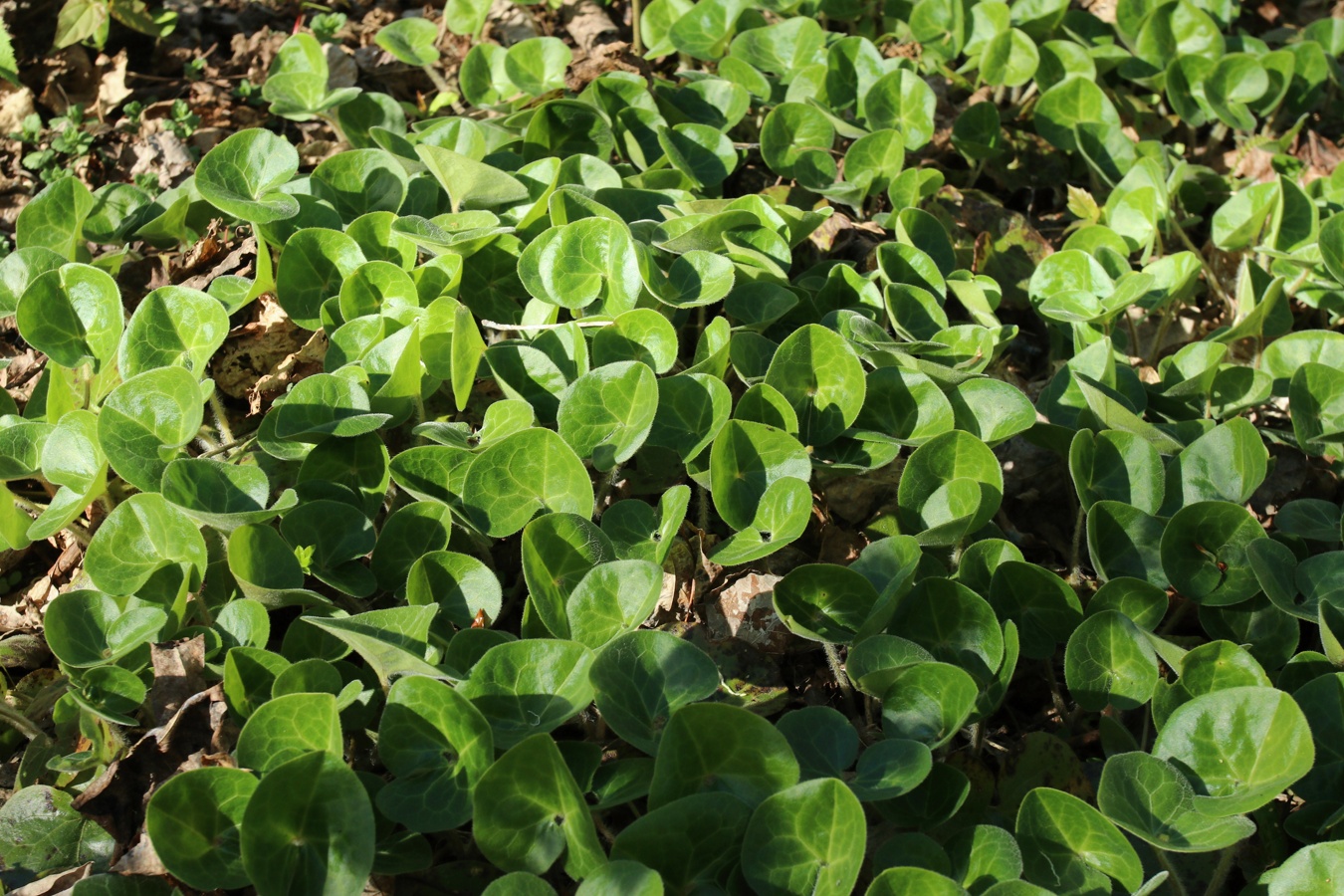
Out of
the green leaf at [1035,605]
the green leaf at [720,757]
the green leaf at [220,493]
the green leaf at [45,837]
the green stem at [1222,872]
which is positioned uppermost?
the green leaf at [220,493]

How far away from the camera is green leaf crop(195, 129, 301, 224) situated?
7.65 feet

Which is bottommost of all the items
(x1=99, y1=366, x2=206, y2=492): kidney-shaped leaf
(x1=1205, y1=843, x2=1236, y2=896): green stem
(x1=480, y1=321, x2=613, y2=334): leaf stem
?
(x1=1205, y1=843, x2=1236, y2=896): green stem

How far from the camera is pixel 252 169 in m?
2.42

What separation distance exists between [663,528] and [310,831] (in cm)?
75

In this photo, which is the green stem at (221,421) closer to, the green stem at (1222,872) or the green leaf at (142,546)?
the green leaf at (142,546)

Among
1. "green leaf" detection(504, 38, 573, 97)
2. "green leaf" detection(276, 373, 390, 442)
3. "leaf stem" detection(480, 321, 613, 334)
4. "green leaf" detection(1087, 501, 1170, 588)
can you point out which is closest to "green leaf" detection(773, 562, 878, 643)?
"green leaf" detection(1087, 501, 1170, 588)

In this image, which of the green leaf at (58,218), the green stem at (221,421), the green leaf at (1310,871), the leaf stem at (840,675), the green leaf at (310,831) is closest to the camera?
the green leaf at (310,831)

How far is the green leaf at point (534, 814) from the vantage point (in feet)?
4.61

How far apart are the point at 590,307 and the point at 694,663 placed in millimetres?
950

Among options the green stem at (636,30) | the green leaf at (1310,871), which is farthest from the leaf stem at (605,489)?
the green stem at (636,30)

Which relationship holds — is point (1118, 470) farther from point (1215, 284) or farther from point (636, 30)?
point (636, 30)

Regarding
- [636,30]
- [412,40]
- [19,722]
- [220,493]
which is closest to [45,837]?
[19,722]

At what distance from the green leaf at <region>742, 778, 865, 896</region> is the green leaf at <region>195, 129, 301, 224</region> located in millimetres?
1613

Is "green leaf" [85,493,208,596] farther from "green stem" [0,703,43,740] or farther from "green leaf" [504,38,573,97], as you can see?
"green leaf" [504,38,573,97]
